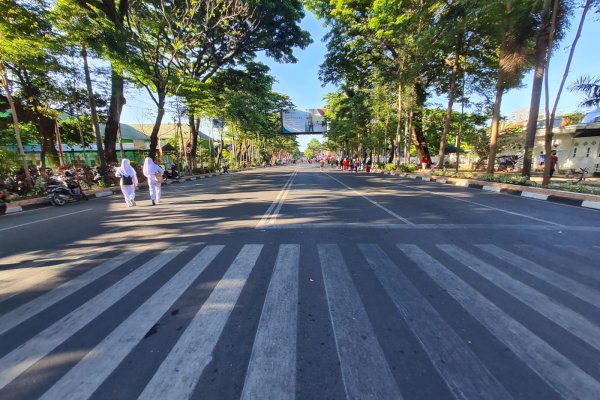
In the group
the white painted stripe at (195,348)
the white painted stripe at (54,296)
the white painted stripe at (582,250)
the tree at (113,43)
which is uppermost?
the tree at (113,43)

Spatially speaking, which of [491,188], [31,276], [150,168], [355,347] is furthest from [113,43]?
[491,188]

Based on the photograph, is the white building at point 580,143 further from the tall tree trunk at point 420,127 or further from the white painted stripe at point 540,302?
the white painted stripe at point 540,302

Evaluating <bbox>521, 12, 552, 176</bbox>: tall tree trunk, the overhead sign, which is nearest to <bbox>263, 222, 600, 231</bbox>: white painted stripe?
<bbox>521, 12, 552, 176</bbox>: tall tree trunk

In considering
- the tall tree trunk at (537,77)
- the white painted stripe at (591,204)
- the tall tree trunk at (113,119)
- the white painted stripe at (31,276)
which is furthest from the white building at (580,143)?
the tall tree trunk at (113,119)

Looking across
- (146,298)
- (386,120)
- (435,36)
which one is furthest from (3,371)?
(386,120)

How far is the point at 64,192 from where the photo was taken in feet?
39.1

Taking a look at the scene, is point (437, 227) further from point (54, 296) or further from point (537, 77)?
point (537, 77)

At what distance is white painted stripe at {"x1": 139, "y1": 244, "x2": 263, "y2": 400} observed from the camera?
2.02 m

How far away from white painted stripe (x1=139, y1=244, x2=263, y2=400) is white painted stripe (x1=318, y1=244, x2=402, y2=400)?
1.08 meters

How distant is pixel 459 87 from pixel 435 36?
6.30m

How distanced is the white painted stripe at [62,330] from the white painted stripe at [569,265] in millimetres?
5870

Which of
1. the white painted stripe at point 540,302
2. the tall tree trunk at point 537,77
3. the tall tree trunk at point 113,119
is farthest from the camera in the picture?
the tall tree trunk at point 113,119

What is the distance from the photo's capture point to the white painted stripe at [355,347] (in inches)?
78.7

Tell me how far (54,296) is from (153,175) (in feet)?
24.3
